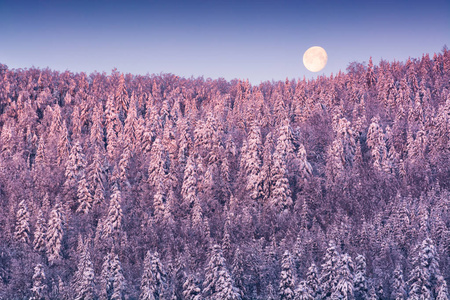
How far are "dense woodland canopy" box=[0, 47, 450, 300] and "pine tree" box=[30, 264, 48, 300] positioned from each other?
Answer: 0.26 metres

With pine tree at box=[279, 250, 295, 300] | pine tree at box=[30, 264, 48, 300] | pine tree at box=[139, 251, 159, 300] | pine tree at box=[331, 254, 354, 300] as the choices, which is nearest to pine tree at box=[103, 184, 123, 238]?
pine tree at box=[30, 264, 48, 300]

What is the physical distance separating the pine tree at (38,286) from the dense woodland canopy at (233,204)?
26 cm

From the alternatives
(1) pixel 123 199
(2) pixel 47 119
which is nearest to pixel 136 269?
(1) pixel 123 199

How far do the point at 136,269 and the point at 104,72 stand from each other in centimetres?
12569

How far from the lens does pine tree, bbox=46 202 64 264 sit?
5131 cm

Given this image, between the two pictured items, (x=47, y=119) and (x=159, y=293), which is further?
(x=47, y=119)

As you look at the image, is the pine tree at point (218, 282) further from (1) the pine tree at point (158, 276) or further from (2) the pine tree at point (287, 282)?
(1) the pine tree at point (158, 276)

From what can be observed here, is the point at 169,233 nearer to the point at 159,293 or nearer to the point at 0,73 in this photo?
the point at 159,293

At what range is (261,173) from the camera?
6356 cm

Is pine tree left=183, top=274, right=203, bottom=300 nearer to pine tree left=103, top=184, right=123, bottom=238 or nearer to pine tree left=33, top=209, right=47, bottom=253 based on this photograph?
pine tree left=103, top=184, right=123, bottom=238

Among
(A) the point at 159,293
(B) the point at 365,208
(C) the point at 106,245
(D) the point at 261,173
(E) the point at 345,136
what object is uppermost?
(E) the point at 345,136

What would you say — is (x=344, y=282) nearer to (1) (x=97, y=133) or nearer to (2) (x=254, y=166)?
(2) (x=254, y=166)

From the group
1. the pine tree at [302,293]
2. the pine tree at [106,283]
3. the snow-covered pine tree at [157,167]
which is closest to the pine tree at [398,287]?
the pine tree at [302,293]

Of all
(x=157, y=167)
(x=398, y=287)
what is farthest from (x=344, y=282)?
(x=157, y=167)
